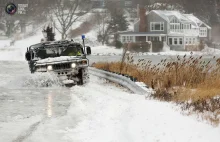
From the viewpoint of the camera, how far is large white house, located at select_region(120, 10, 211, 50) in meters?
79.4

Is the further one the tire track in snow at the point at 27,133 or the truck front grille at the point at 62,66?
the truck front grille at the point at 62,66

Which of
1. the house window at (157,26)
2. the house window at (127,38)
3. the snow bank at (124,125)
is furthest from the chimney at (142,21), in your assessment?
the snow bank at (124,125)

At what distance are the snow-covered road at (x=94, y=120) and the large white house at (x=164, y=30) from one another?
6381 centimetres

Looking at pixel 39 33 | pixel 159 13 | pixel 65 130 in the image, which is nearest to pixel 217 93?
pixel 65 130

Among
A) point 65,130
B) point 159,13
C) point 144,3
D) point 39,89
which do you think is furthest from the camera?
point 144,3

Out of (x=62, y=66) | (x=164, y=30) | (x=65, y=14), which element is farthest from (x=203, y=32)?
(x=62, y=66)

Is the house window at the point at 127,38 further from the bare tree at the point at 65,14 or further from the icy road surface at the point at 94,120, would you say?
the icy road surface at the point at 94,120

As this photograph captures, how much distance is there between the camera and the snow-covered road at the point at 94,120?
8.86 m

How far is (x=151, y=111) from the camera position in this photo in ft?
37.2

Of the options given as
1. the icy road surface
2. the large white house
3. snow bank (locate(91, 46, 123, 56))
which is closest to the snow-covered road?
the icy road surface

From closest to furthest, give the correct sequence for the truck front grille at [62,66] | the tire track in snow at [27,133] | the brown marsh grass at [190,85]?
the tire track in snow at [27,133] → the brown marsh grass at [190,85] → the truck front grille at [62,66]

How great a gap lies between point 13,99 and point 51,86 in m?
3.77

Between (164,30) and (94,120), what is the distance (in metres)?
70.5

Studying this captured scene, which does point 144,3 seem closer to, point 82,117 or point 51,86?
point 51,86
